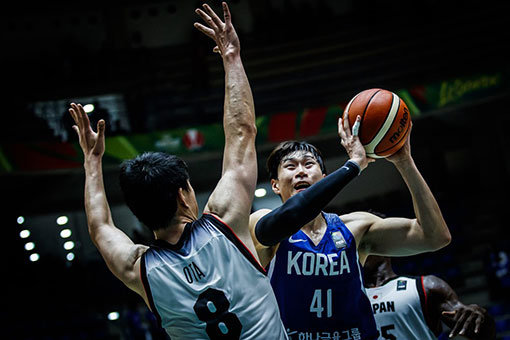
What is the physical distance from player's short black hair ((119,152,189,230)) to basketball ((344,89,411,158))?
95 cm

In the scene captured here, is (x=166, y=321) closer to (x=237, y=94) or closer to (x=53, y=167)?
(x=237, y=94)

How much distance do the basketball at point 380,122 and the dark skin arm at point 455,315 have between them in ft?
3.23

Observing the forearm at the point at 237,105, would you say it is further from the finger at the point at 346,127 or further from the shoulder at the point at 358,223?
the shoulder at the point at 358,223

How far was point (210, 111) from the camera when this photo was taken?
1270 cm

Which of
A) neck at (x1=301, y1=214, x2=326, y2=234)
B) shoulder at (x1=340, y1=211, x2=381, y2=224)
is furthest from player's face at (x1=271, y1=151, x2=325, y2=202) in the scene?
shoulder at (x1=340, y1=211, x2=381, y2=224)

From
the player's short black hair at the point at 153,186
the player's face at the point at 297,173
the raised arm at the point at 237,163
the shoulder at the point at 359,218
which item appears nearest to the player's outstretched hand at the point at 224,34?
the raised arm at the point at 237,163

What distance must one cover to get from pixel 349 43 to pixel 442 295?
11750 millimetres

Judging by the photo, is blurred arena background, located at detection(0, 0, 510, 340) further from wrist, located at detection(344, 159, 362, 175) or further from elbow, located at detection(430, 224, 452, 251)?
wrist, located at detection(344, 159, 362, 175)

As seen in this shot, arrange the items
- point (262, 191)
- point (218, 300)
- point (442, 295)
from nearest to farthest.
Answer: point (218, 300)
point (442, 295)
point (262, 191)

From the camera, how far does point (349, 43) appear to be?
14.7m

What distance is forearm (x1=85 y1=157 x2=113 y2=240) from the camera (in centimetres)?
242

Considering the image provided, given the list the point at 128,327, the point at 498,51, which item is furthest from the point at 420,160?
the point at 128,327

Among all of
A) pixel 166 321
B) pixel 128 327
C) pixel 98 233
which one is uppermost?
pixel 98 233

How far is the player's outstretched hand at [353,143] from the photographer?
8.19 feet
